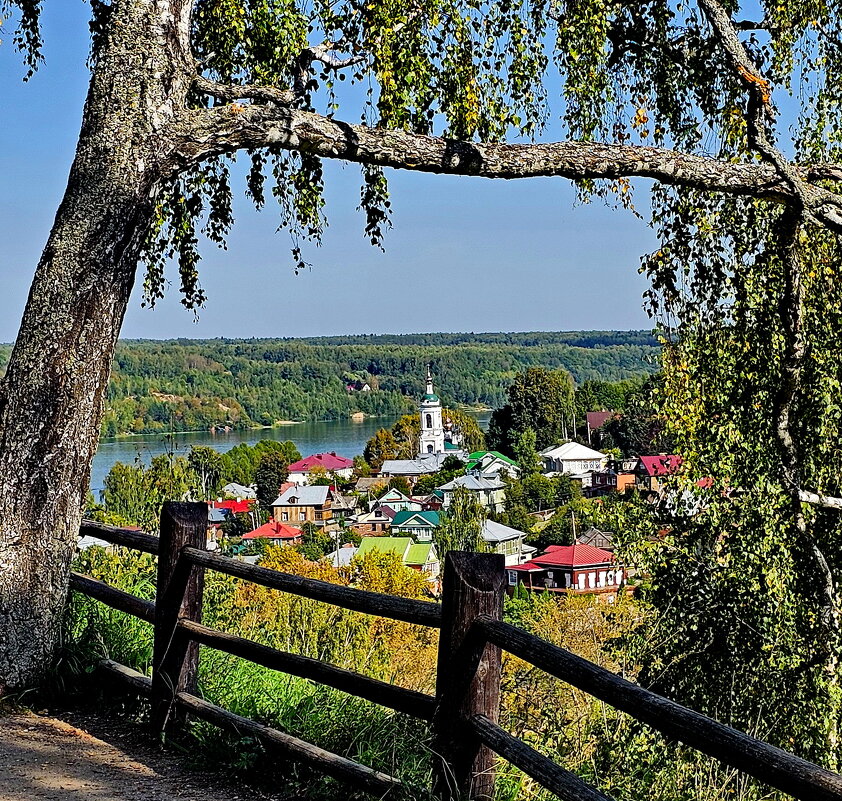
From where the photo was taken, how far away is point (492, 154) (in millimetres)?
4754

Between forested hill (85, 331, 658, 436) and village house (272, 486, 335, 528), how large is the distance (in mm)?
13626

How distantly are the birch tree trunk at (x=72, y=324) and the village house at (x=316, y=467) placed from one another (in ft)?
220

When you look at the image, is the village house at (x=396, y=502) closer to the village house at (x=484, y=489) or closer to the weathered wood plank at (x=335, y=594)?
the village house at (x=484, y=489)

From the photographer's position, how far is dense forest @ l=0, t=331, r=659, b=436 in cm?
9469

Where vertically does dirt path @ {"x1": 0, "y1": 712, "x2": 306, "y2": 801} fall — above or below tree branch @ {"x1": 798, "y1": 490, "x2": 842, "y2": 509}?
below

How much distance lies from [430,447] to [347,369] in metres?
47.4

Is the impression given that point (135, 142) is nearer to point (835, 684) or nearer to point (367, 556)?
point (835, 684)

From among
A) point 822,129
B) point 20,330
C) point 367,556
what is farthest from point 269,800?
point 367,556

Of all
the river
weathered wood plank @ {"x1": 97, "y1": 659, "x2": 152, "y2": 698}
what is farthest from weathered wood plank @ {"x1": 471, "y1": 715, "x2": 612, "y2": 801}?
the river

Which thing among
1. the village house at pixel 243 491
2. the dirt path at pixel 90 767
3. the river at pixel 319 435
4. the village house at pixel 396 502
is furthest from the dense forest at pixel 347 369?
the dirt path at pixel 90 767

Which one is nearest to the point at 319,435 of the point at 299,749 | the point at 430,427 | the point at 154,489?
the point at 430,427

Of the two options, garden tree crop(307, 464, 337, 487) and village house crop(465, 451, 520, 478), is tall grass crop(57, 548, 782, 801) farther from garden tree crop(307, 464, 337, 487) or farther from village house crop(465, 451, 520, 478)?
village house crop(465, 451, 520, 478)

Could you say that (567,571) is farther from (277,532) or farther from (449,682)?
(449,682)

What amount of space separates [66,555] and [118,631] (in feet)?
1.65
